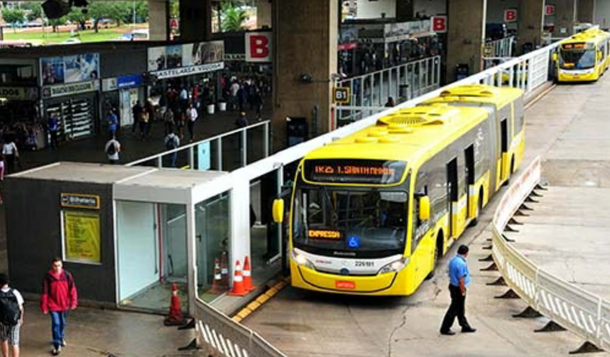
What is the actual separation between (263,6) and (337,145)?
239 ft

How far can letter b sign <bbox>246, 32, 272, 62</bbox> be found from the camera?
93.8 feet

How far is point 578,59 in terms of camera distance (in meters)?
55.0

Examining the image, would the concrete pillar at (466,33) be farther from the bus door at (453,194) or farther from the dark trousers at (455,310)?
the dark trousers at (455,310)

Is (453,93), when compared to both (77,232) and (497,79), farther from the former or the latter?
(497,79)

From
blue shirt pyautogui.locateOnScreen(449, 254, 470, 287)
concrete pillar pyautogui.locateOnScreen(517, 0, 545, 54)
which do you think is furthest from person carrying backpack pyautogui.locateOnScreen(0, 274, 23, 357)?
concrete pillar pyautogui.locateOnScreen(517, 0, 545, 54)

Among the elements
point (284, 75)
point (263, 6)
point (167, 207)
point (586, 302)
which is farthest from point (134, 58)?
point (263, 6)

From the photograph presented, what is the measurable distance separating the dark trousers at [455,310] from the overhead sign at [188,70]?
28630 mm

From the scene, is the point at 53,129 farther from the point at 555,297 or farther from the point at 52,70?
the point at 555,297

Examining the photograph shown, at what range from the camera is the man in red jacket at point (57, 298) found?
13.2 m

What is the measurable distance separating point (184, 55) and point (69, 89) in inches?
322

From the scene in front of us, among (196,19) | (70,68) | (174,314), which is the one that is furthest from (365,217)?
(196,19)

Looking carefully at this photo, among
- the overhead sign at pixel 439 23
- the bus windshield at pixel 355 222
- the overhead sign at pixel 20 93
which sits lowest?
the bus windshield at pixel 355 222

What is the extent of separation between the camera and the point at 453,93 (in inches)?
1009

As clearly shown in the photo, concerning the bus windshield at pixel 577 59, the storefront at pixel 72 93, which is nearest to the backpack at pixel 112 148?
the storefront at pixel 72 93
